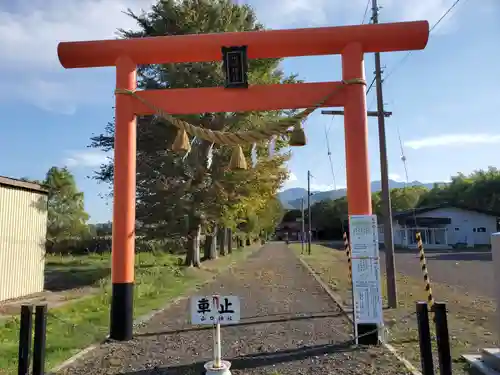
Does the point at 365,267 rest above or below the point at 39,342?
above

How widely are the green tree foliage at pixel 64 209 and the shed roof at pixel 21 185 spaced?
2529 centimetres

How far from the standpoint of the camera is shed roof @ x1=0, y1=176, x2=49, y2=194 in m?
12.7

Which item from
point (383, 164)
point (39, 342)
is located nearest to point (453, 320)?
point (383, 164)

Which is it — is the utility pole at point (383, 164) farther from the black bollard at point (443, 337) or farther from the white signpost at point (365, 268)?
the black bollard at point (443, 337)

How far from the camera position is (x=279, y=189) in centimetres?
2383

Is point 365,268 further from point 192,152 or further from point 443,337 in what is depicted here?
point 192,152

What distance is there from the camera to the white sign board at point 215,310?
5.29 metres

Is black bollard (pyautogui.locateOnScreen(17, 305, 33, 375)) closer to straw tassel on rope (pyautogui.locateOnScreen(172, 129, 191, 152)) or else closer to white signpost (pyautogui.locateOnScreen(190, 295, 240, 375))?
white signpost (pyautogui.locateOnScreen(190, 295, 240, 375))

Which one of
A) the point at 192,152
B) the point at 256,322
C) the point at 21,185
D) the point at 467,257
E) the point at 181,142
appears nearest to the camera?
the point at 181,142

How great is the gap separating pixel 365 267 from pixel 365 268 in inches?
0.6

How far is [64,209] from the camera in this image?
131 ft

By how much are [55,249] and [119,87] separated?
1422 inches

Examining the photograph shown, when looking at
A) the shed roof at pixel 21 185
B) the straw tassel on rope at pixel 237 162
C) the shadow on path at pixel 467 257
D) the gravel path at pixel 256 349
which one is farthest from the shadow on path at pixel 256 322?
the shadow on path at pixel 467 257

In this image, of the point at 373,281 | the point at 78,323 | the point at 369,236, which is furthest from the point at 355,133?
the point at 78,323
